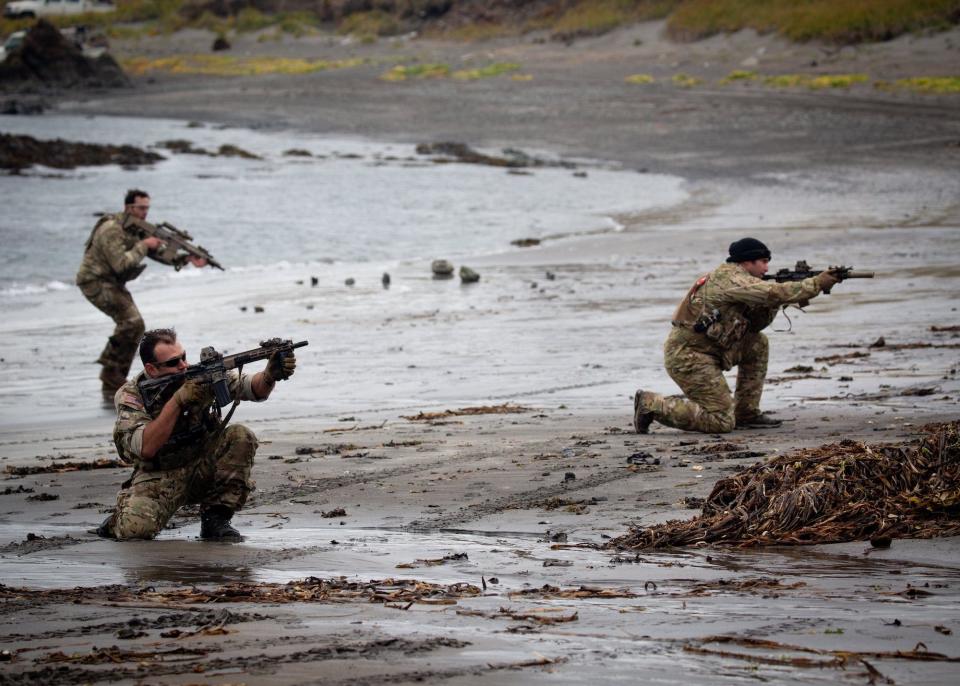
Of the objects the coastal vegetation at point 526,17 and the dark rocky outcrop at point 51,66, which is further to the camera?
the dark rocky outcrop at point 51,66

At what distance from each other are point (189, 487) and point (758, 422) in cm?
413

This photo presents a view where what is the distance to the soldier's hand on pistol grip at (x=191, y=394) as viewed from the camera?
6.66 meters

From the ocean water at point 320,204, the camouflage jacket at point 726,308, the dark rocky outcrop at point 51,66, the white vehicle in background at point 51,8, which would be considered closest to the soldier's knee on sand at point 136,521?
the camouflage jacket at point 726,308

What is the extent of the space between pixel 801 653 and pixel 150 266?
1721 cm

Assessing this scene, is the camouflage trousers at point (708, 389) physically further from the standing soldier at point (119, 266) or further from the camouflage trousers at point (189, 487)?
the standing soldier at point (119, 266)

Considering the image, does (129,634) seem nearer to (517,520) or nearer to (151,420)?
(151,420)

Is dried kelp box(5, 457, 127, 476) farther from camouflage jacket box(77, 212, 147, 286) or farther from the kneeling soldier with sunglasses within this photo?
camouflage jacket box(77, 212, 147, 286)

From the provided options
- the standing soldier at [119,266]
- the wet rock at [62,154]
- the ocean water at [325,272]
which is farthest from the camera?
the wet rock at [62,154]

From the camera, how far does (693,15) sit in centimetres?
4994

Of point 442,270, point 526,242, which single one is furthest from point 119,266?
point 526,242

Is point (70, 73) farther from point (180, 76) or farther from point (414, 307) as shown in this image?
point (414, 307)

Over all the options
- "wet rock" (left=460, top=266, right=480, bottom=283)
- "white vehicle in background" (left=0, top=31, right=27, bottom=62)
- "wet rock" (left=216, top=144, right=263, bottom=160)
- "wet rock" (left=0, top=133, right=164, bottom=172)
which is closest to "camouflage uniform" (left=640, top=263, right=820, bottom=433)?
"wet rock" (left=460, top=266, right=480, bottom=283)

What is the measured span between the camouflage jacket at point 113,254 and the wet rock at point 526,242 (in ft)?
32.9

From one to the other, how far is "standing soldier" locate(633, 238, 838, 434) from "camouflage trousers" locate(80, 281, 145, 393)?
5.08m
